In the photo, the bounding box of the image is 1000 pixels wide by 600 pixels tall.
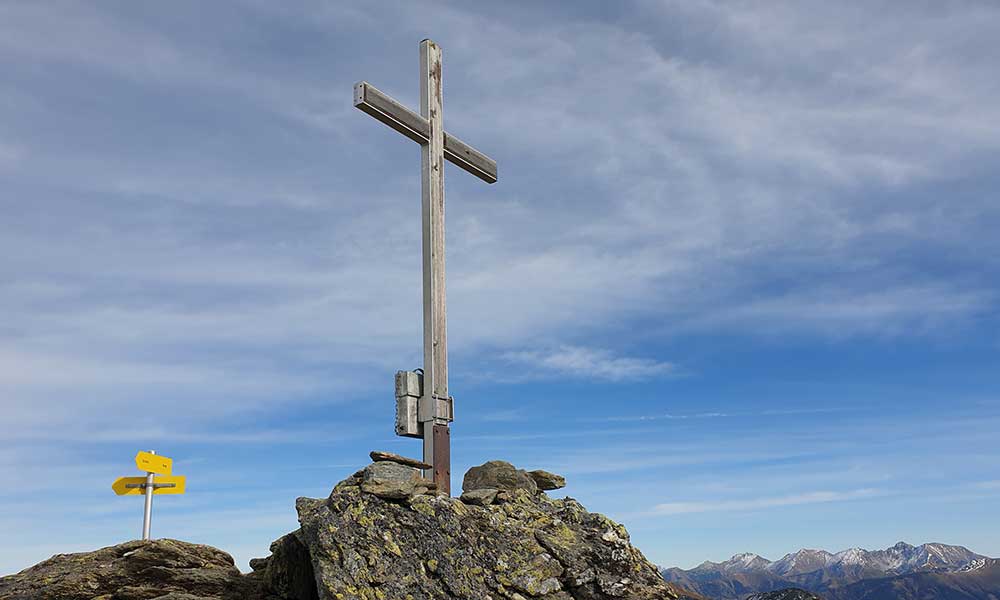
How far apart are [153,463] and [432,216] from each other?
8512 mm

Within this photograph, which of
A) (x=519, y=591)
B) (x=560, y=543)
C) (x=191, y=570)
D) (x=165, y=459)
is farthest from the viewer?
(x=165, y=459)

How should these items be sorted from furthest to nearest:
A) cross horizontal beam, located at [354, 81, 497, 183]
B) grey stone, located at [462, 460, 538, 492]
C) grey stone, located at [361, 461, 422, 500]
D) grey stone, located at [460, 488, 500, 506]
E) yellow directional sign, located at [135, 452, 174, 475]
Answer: yellow directional sign, located at [135, 452, 174, 475]
cross horizontal beam, located at [354, 81, 497, 183]
grey stone, located at [462, 460, 538, 492]
grey stone, located at [460, 488, 500, 506]
grey stone, located at [361, 461, 422, 500]

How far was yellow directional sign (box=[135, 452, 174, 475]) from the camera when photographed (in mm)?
18406

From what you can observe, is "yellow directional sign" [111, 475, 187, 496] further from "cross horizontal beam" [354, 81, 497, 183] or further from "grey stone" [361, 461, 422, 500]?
"cross horizontal beam" [354, 81, 497, 183]

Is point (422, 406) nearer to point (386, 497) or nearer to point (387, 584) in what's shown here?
point (386, 497)

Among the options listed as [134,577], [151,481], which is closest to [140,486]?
[151,481]

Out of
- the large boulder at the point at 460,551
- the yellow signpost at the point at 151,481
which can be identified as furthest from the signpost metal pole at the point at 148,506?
the large boulder at the point at 460,551

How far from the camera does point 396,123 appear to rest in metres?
16.6

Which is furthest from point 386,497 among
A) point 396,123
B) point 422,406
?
point 396,123

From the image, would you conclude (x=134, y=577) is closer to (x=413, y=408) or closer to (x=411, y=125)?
(x=413, y=408)

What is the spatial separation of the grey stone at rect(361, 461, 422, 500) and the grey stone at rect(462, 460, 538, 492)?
68.9 inches

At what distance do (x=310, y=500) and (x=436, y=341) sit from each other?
4451mm

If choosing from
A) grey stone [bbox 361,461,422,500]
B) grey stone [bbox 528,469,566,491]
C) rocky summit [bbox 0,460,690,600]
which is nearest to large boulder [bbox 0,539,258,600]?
rocky summit [bbox 0,460,690,600]

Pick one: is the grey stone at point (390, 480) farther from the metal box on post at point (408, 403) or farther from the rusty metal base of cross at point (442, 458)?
the metal box on post at point (408, 403)
